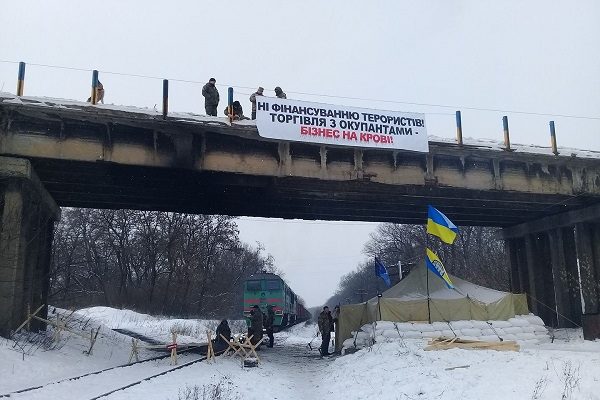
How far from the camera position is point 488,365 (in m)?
13.1

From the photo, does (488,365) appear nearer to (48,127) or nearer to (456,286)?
(456,286)

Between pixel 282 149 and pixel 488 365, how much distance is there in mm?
10724

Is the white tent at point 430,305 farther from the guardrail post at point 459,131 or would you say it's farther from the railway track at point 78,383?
the railway track at point 78,383

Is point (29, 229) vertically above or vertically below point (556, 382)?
above

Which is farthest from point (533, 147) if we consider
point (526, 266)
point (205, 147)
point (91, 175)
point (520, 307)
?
point (91, 175)

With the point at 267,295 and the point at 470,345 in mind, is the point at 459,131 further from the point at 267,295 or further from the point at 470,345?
the point at 267,295

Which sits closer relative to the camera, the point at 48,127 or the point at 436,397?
the point at 436,397

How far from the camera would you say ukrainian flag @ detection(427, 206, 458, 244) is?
1947 centimetres

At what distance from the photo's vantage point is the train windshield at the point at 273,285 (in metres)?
38.3

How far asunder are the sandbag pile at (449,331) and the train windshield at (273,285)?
55.7 ft

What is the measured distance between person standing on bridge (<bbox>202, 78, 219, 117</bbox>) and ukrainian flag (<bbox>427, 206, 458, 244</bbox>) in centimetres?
893

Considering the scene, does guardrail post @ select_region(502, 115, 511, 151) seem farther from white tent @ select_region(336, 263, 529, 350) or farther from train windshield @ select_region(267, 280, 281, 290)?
train windshield @ select_region(267, 280, 281, 290)

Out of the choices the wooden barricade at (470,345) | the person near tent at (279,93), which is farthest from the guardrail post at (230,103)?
the wooden barricade at (470,345)

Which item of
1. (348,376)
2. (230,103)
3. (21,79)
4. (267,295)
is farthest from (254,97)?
(267,295)
